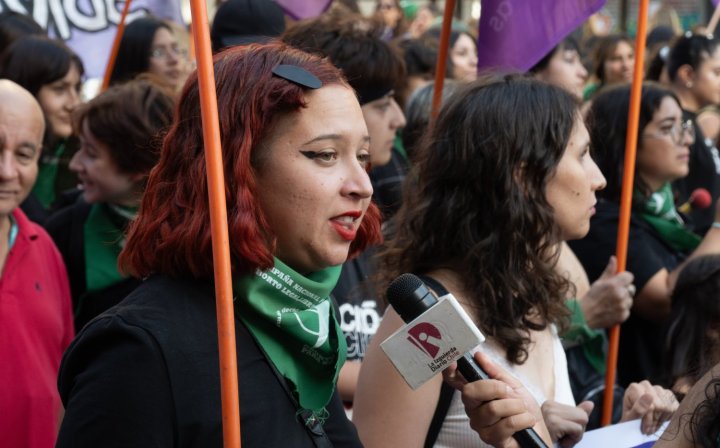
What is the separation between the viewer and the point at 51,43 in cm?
504

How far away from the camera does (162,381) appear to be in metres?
1.75

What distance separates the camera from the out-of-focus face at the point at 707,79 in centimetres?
670

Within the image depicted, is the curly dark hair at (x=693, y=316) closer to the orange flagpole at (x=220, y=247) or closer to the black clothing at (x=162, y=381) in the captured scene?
the black clothing at (x=162, y=381)

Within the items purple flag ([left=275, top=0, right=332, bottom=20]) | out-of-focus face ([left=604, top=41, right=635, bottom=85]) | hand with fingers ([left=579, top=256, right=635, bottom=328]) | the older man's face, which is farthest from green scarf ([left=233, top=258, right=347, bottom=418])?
out-of-focus face ([left=604, top=41, right=635, bottom=85])

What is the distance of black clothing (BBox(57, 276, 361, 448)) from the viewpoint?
5.70 feet

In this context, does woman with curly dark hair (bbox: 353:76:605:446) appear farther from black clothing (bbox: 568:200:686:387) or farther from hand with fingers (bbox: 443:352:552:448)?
black clothing (bbox: 568:200:686:387)

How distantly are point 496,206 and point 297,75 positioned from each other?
86 centimetres

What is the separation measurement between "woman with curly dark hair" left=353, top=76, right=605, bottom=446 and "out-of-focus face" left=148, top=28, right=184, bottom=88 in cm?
317

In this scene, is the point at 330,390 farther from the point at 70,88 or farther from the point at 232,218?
the point at 70,88

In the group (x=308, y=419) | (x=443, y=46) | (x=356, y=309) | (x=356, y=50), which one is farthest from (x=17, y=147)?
(x=308, y=419)

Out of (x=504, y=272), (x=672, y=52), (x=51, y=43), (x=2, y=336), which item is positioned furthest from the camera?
(x=672, y=52)

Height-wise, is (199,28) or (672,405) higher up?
(199,28)

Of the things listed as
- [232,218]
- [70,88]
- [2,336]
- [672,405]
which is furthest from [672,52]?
[232,218]

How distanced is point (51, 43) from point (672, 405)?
11.4ft
